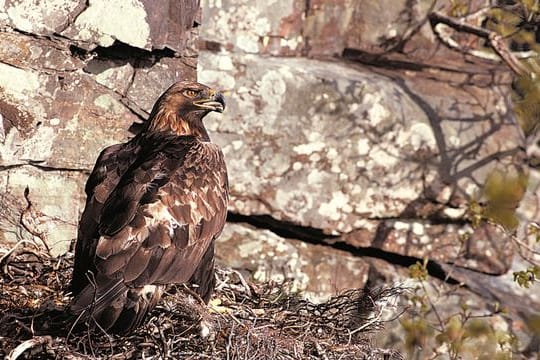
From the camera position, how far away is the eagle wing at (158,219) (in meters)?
5.02

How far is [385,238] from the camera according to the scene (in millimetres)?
8289

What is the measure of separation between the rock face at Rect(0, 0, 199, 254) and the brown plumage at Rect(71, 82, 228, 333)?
24.4 inches

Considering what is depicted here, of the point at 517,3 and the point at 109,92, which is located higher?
the point at 517,3

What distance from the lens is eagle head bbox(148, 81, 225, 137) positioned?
6168mm

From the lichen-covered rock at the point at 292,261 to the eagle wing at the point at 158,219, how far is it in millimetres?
2168

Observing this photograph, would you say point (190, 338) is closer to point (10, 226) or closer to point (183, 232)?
point (183, 232)

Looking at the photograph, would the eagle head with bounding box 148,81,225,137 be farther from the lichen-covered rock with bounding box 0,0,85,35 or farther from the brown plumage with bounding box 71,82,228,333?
the lichen-covered rock with bounding box 0,0,85,35

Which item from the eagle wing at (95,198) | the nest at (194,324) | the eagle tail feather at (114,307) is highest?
the eagle wing at (95,198)

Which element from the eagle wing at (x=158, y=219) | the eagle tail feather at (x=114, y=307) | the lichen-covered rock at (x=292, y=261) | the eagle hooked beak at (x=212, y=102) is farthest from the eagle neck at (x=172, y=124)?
the lichen-covered rock at (x=292, y=261)

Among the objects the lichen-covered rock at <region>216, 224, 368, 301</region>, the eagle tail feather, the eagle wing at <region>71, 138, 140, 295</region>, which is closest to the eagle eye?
the eagle wing at <region>71, 138, 140, 295</region>

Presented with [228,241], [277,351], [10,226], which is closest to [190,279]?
[277,351]

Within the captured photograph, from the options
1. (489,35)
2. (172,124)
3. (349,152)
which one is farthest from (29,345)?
(489,35)

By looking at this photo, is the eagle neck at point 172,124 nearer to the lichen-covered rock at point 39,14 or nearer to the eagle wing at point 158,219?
the eagle wing at point 158,219

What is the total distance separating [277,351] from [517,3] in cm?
Result: 490
